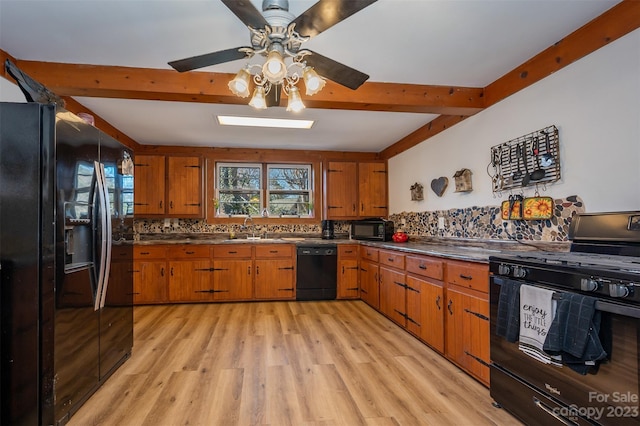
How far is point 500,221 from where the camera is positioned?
2824 mm

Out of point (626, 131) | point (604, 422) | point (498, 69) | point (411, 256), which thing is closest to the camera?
point (604, 422)

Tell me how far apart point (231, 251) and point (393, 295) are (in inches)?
90.9

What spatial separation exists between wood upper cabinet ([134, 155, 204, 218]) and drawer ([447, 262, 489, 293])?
3.75 m

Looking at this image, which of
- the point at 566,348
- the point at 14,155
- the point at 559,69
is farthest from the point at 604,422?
the point at 14,155

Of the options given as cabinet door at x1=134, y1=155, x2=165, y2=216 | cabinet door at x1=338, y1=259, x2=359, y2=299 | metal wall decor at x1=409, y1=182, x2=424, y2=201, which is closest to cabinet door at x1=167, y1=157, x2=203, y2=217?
cabinet door at x1=134, y1=155, x2=165, y2=216

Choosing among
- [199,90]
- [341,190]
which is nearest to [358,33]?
[199,90]

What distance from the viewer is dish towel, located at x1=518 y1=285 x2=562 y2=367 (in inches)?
61.3

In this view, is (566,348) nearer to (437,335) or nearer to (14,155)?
(437,335)

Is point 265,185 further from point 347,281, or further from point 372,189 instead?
point 347,281

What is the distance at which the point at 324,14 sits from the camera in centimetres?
144

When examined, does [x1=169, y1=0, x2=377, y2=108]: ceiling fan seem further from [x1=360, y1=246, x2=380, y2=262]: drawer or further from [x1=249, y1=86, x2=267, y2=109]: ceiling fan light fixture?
[x1=360, y1=246, x2=380, y2=262]: drawer

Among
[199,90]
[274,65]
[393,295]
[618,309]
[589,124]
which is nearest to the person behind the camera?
[618,309]

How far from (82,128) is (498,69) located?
302 cm

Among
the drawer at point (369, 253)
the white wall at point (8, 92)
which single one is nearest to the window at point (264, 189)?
the drawer at point (369, 253)
